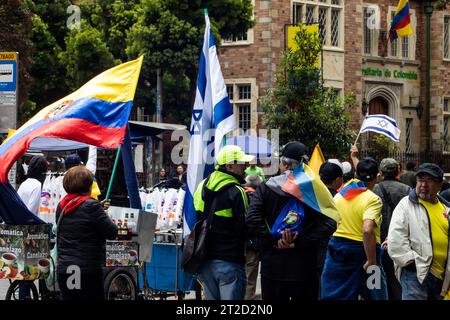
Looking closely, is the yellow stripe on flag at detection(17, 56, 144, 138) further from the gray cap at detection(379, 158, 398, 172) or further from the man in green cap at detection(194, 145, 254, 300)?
the gray cap at detection(379, 158, 398, 172)

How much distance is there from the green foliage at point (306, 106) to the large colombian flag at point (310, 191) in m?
19.6

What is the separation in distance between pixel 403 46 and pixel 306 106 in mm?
16325

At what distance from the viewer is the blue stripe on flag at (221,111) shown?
12758 mm

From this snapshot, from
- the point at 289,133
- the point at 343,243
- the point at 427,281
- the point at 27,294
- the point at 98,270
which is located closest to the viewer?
the point at 427,281

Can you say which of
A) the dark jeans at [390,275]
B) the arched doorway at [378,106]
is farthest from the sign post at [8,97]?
the arched doorway at [378,106]

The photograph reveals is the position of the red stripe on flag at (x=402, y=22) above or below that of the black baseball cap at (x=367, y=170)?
above

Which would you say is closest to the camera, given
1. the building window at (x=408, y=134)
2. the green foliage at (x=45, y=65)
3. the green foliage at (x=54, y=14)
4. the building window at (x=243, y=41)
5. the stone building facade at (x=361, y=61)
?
the green foliage at (x=45, y=65)

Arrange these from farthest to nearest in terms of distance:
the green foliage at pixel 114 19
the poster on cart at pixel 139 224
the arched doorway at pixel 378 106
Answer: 1. the arched doorway at pixel 378 106
2. the green foliage at pixel 114 19
3. the poster on cart at pixel 139 224

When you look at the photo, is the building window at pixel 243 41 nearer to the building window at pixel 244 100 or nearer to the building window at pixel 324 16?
the building window at pixel 244 100

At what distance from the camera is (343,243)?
10688 millimetres

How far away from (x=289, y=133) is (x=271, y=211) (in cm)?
2013

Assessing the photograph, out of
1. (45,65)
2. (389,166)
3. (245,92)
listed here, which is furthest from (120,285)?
(245,92)
